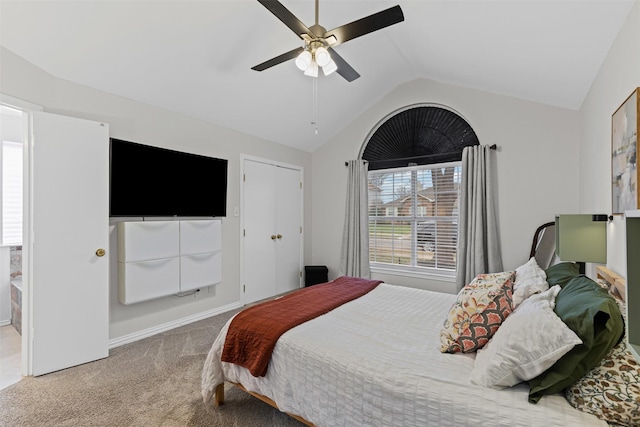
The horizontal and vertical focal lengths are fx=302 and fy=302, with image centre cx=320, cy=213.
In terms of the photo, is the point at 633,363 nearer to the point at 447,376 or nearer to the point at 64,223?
the point at 447,376

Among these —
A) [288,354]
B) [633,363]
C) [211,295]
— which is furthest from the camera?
[211,295]

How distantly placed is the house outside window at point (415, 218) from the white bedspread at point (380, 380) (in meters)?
2.14

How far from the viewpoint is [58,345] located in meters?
2.45

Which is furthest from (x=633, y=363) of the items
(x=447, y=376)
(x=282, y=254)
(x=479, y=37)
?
(x=282, y=254)

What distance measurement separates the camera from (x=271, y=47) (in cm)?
295

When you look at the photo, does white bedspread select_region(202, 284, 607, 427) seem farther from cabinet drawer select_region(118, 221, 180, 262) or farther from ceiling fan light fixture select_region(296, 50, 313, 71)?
ceiling fan light fixture select_region(296, 50, 313, 71)

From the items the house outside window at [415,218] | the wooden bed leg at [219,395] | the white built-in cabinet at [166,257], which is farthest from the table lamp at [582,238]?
the white built-in cabinet at [166,257]

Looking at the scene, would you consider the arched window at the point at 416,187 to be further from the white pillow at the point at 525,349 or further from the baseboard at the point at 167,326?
the white pillow at the point at 525,349

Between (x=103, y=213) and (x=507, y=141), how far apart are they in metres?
4.33

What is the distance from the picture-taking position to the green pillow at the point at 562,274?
181cm

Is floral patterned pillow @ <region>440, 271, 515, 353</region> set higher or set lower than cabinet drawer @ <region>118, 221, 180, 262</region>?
lower

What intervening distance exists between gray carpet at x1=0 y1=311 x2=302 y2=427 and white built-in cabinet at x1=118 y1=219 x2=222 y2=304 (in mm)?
631

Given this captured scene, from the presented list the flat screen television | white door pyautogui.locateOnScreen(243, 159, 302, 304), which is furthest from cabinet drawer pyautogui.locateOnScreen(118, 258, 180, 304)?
white door pyautogui.locateOnScreen(243, 159, 302, 304)

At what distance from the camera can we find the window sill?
4016 mm
